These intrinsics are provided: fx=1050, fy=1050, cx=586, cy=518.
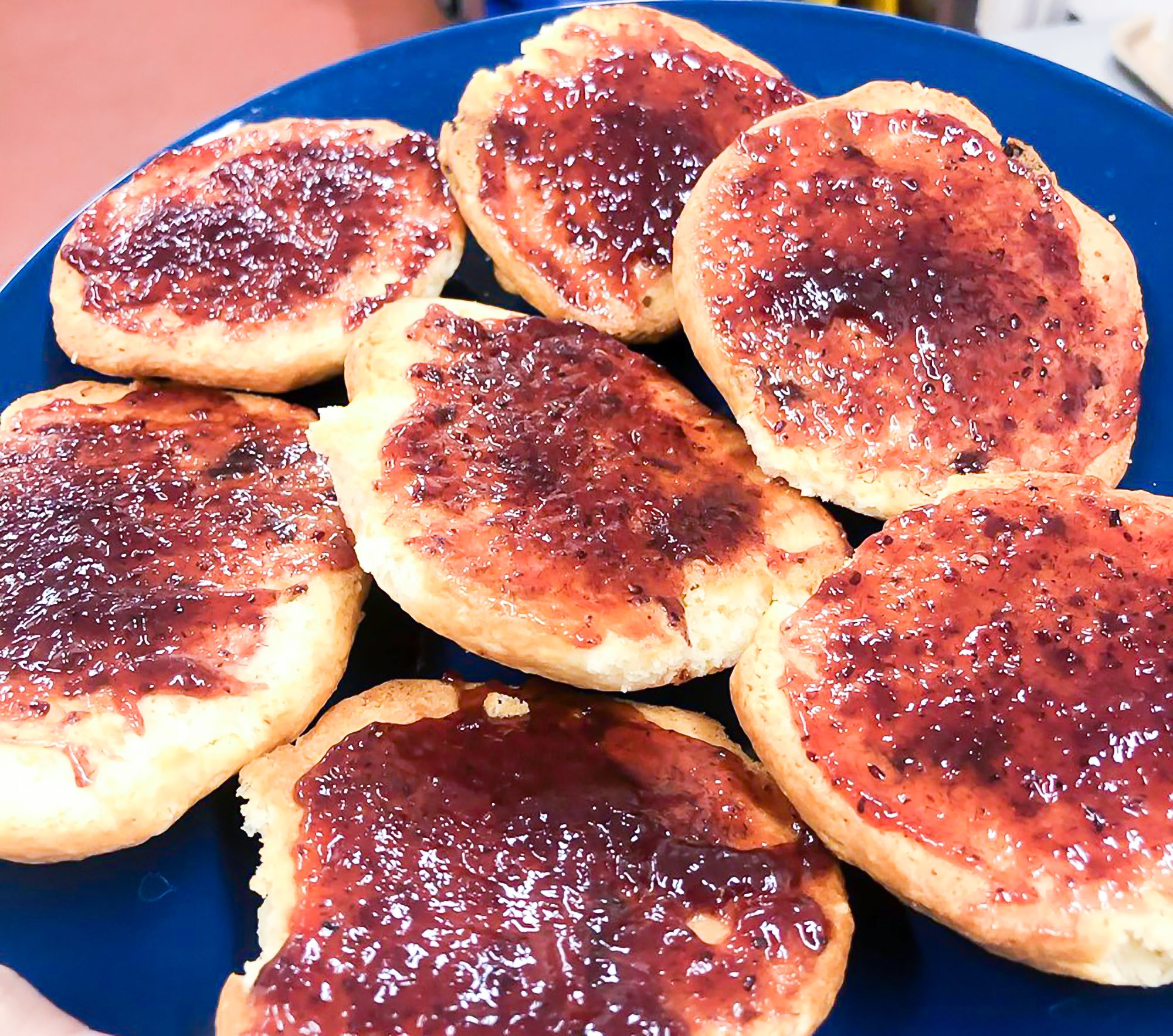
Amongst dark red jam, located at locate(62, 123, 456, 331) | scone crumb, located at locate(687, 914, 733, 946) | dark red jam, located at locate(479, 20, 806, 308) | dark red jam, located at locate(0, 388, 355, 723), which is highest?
dark red jam, located at locate(479, 20, 806, 308)

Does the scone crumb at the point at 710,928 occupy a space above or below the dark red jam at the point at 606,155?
below

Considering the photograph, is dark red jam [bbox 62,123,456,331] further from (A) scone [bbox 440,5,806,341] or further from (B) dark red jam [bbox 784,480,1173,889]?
(B) dark red jam [bbox 784,480,1173,889]

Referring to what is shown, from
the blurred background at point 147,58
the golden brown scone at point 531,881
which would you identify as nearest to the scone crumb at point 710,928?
the golden brown scone at point 531,881

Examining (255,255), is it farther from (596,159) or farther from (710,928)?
(710,928)

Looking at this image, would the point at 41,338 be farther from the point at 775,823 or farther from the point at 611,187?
the point at 775,823

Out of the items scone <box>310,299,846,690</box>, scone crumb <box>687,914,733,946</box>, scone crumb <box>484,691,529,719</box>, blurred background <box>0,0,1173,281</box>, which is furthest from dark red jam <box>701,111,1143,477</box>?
blurred background <box>0,0,1173,281</box>

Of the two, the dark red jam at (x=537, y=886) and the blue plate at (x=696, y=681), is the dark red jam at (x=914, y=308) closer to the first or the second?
the blue plate at (x=696, y=681)

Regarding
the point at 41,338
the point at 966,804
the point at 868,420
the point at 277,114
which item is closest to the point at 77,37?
the point at 277,114
